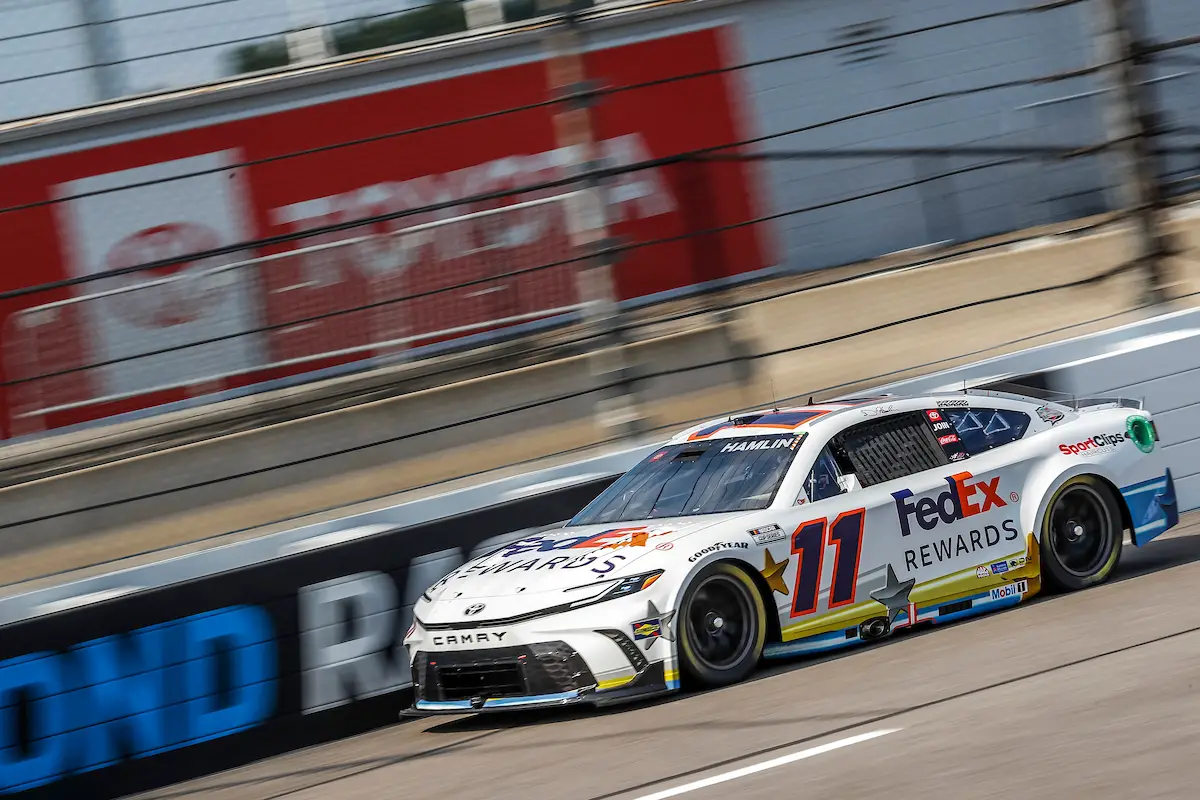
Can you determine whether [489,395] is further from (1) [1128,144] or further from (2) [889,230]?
(1) [1128,144]

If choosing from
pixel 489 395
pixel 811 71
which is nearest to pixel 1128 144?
pixel 489 395

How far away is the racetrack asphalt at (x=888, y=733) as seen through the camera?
4.82 meters

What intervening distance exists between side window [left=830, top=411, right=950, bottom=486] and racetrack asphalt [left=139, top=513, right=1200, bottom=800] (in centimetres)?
78

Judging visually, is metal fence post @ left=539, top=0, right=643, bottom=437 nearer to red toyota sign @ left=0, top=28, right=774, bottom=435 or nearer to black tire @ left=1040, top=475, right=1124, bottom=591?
red toyota sign @ left=0, top=28, right=774, bottom=435

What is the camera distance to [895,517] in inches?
288

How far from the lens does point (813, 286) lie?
10.2m

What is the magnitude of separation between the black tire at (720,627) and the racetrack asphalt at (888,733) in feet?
0.37

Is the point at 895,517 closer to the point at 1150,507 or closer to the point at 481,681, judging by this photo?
the point at 1150,507

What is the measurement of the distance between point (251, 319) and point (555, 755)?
4.54 meters

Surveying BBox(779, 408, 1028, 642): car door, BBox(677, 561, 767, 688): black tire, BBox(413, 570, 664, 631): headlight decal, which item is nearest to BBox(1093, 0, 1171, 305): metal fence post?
BBox(779, 408, 1028, 642): car door

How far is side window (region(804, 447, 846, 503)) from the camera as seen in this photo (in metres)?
7.27

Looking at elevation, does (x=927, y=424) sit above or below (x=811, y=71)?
below

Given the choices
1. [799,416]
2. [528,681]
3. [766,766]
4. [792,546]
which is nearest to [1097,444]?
[799,416]

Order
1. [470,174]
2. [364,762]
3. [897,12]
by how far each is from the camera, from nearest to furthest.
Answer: [364,762], [470,174], [897,12]
